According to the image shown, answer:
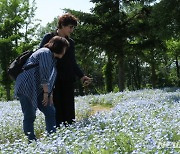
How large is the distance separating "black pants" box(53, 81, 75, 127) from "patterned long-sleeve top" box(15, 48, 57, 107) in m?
0.99

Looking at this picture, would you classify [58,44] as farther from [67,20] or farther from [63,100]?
[63,100]

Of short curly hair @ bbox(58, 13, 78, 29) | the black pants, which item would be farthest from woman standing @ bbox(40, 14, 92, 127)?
short curly hair @ bbox(58, 13, 78, 29)

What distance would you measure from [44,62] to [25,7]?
2932 centimetres

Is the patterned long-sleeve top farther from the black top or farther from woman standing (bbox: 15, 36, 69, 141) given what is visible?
the black top

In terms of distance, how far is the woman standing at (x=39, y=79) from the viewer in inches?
214

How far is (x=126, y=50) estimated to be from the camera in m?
25.4

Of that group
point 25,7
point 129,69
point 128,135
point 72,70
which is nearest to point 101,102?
point 72,70

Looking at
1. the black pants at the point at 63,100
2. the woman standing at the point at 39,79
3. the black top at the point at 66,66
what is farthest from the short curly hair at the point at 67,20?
the black pants at the point at 63,100

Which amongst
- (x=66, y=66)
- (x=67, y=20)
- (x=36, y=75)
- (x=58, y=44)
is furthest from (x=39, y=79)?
(x=67, y=20)

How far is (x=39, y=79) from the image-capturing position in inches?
222

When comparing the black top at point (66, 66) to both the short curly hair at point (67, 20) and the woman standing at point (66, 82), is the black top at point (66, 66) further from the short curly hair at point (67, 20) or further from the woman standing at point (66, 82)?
the short curly hair at point (67, 20)

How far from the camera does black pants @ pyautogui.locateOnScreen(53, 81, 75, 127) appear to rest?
262 inches

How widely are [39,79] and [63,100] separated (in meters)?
1.17

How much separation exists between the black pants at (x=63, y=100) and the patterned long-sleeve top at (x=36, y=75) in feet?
3.25
